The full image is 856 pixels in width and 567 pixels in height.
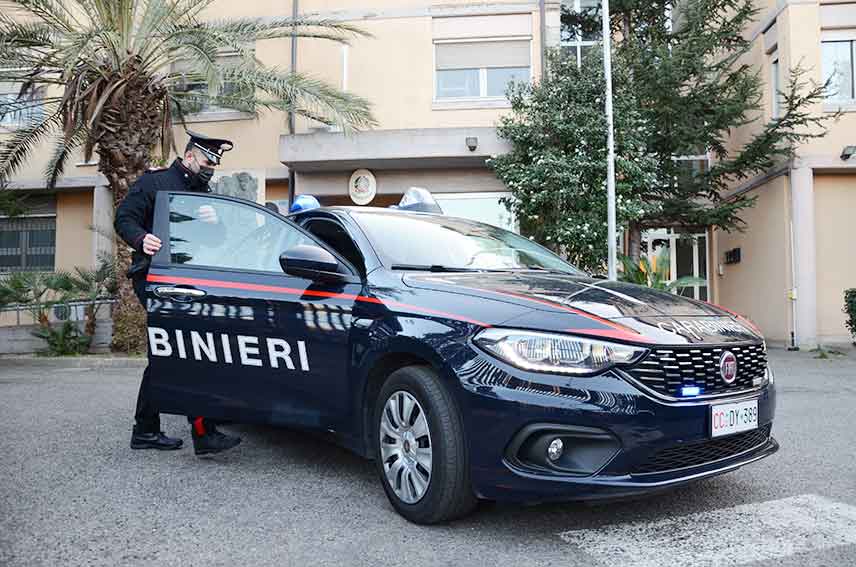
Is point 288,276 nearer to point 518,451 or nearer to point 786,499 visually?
point 518,451

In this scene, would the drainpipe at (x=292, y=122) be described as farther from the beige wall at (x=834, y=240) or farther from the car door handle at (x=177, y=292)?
the car door handle at (x=177, y=292)

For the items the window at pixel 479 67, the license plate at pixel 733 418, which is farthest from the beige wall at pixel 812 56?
the license plate at pixel 733 418

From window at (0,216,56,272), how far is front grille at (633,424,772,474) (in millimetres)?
17822

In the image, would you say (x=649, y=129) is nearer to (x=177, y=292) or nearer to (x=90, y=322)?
(x=90, y=322)

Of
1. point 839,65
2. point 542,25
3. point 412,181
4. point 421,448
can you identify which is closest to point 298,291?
point 421,448

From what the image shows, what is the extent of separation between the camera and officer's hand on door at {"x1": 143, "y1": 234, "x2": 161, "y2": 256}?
13.5 feet

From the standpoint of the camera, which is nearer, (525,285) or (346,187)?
(525,285)

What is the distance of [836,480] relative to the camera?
13.0 feet

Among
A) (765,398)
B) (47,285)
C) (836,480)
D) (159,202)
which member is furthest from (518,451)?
(47,285)

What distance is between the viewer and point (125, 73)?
10.7 metres

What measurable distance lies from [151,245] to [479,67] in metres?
12.1

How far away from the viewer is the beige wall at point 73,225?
17.2 meters

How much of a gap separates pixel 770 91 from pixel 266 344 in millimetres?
15206

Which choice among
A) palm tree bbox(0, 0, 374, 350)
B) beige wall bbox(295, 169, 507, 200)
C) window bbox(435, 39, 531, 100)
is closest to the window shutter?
window bbox(435, 39, 531, 100)
